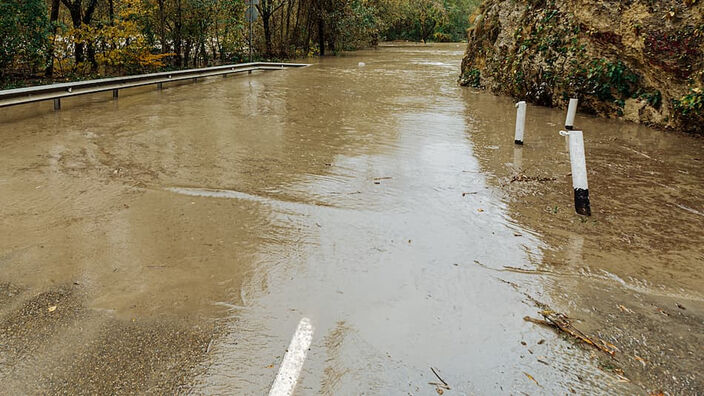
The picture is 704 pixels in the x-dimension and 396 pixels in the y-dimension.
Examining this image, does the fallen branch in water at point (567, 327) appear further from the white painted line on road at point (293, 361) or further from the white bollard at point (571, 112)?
the white bollard at point (571, 112)

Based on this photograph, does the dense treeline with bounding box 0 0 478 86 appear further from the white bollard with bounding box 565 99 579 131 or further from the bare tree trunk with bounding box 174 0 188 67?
the white bollard with bounding box 565 99 579 131

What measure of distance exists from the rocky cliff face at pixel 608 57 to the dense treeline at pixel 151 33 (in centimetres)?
1166

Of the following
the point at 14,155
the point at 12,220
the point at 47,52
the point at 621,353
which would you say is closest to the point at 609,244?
the point at 621,353

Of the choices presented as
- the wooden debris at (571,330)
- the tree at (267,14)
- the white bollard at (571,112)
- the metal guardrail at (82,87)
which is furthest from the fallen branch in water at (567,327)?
the tree at (267,14)

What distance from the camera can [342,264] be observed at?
14.8ft

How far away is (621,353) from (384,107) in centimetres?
1057

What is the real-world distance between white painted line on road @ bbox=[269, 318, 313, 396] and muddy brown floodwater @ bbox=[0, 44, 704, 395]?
0.19 ft

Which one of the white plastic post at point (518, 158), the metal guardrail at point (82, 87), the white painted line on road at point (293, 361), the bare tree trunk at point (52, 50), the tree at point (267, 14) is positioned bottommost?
the white painted line on road at point (293, 361)

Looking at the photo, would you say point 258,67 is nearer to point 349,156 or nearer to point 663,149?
point 349,156

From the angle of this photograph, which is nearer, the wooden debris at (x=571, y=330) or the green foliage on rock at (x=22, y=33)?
the wooden debris at (x=571, y=330)

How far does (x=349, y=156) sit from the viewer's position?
823cm

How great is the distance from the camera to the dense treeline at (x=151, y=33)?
1327cm

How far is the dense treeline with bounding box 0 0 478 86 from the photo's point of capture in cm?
1327

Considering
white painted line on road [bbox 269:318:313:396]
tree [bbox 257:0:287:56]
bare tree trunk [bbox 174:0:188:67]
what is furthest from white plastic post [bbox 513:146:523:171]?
tree [bbox 257:0:287:56]
